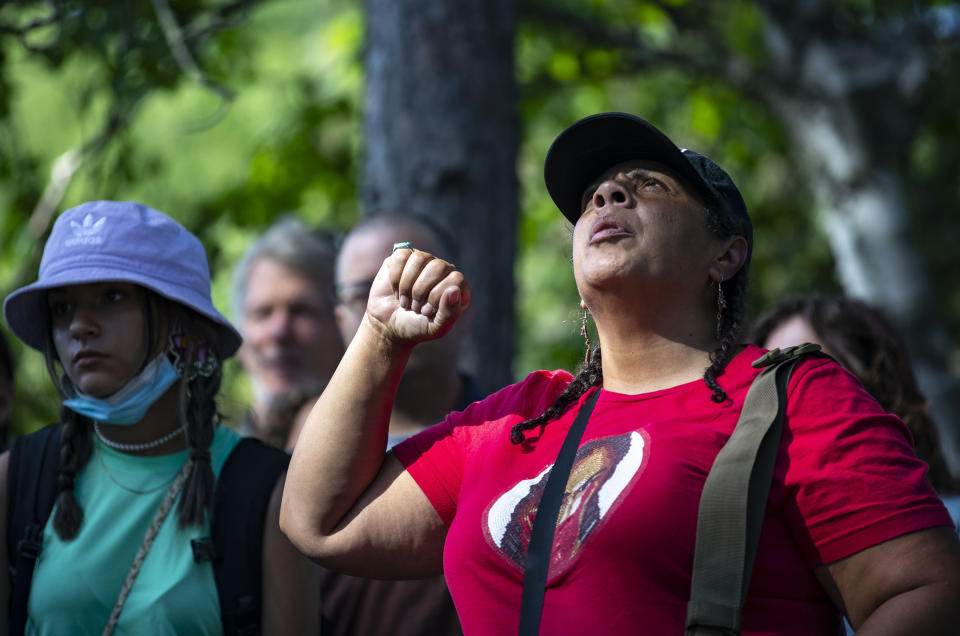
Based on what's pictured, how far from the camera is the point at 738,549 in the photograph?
196cm

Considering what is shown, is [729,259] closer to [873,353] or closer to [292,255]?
[873,353]

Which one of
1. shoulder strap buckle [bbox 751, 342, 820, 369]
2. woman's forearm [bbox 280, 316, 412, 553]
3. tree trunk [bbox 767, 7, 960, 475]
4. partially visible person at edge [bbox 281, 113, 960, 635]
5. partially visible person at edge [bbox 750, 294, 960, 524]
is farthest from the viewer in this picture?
tree trunk [bbox 767, 7, 960, 475]

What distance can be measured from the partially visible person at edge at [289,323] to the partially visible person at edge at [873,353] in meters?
1.89

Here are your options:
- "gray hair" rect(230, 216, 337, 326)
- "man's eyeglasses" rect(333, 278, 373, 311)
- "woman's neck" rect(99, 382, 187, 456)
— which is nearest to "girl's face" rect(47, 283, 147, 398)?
"woman's neck" rect(99, 382, 187, 456)

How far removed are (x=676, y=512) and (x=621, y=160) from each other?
881 millimetres

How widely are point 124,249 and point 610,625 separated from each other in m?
1.75

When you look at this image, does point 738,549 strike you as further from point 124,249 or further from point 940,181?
point 940,181

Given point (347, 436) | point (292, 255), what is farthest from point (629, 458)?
point (292, 255)

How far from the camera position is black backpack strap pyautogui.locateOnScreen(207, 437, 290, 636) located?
2744 mm

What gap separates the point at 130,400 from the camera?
116 inches

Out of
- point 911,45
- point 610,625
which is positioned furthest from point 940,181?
point 610,625

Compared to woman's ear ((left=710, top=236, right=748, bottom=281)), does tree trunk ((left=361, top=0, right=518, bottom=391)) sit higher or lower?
higher

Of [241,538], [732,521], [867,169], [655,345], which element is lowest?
[732,521]

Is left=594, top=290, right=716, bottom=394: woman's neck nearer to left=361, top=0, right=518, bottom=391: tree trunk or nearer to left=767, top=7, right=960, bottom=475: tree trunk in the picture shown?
left=361, top=0, right=518, bottom=391: tree trunk
